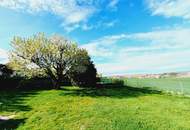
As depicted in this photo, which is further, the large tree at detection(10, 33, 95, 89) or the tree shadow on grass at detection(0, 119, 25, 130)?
the large tree at detection(10, 33, 95, 89)

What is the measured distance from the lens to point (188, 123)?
1975 centimetres

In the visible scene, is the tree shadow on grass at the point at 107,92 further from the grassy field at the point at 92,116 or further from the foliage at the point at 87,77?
the foliage at the point at 87,77

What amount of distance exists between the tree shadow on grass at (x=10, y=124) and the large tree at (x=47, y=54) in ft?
67.5

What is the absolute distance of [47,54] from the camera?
41719mm

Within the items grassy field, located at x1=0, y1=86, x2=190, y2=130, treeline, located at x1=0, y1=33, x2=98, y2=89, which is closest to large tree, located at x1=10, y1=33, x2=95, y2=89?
treeline, located at x1=0, y1=33, x2=98, y2=89

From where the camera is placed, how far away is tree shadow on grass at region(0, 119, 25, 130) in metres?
19.6

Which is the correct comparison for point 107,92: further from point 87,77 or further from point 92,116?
point 92,116

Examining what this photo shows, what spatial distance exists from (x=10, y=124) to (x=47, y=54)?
21944 millimetres

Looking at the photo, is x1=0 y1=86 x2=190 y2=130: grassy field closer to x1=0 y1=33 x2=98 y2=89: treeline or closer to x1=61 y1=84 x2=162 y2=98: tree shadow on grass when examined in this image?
x1=61 y1=84 x2=162 y2=98: tree shadow on grass

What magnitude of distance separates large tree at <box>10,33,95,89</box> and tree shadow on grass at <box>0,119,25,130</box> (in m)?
20.6

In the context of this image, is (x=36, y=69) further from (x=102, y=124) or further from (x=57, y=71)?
(x=102, y=124)

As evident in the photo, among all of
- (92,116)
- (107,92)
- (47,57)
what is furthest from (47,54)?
(92,116)

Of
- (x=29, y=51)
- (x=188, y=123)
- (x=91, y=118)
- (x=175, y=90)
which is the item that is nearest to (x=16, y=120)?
(x=91, y=118)

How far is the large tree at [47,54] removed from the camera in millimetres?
41562
